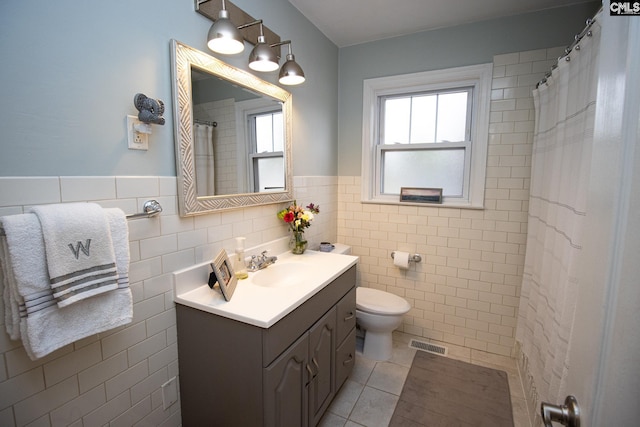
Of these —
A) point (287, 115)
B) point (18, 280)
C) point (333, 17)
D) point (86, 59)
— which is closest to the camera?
point (18, 280)

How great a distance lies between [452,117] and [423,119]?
0.23 meters

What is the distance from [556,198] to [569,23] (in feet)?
4.45

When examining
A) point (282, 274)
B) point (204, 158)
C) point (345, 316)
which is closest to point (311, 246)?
point (282, 274)

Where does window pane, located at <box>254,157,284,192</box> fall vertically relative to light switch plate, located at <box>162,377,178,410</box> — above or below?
above

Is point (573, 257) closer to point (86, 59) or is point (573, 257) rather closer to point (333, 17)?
point (86, 59)

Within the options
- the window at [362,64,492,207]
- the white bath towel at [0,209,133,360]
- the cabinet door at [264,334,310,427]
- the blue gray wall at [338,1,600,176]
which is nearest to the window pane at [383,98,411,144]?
the window at [362,64,492,207]

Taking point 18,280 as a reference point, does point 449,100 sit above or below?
above

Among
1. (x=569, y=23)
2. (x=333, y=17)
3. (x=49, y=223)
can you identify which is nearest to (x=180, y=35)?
(x=49, y=223)

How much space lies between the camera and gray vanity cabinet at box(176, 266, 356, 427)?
3.78ft

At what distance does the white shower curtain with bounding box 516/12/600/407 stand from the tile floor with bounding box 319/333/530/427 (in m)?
0.19

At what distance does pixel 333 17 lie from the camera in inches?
84.4

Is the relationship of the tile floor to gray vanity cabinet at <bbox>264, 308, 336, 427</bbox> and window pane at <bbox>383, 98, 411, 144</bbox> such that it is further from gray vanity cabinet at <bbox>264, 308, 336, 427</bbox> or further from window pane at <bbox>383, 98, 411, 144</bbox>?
window pane at <bbox>383, 98, 411, 144</bbox>

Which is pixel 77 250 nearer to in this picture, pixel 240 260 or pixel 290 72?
pixel 240 260

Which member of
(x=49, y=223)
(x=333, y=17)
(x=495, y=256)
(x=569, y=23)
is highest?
(x=333, y=17)
